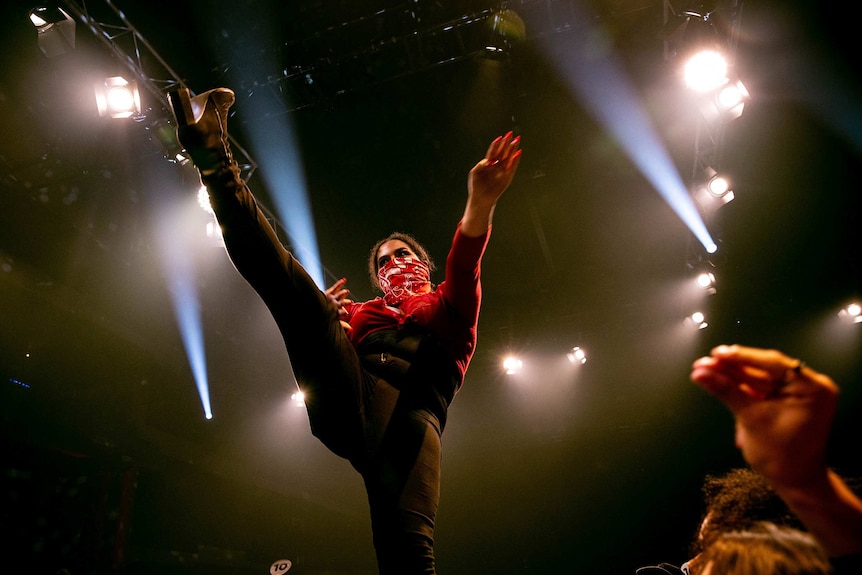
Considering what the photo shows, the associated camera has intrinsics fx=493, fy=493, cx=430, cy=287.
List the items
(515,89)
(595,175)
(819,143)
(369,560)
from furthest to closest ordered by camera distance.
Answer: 1. (369,560)
2. (595,175)
3. (819,143)
4. (515,89)

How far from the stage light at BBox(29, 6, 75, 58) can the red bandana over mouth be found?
3.55m

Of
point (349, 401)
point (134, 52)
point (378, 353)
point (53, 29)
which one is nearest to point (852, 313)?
point (378, 353)

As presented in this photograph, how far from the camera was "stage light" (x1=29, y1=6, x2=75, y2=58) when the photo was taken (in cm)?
376

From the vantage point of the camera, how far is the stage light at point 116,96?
13.6ft

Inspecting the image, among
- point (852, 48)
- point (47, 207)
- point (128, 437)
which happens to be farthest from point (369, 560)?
point (852, 48)

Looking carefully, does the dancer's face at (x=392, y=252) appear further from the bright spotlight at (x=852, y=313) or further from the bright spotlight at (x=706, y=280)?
the bright spotlight at (x=852, y=313)

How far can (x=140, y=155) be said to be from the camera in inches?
189

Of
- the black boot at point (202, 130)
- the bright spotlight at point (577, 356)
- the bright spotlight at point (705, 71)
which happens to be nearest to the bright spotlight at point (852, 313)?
the bright spotlight at point (577, 356)

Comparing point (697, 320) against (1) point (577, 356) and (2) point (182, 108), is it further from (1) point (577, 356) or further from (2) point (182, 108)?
(2) point (182, 108)

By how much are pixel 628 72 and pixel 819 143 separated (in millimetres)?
2333

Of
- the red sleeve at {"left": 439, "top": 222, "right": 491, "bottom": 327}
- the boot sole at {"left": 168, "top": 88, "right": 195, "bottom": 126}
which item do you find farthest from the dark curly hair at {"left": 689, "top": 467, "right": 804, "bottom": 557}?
the boot sole at {"left": 168, "top": 88, "right": 195, "bottom": 126}

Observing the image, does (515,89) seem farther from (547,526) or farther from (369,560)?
(369,560)

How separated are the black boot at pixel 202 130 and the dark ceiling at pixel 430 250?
306 cm

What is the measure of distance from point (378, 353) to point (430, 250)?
16.4 ft
